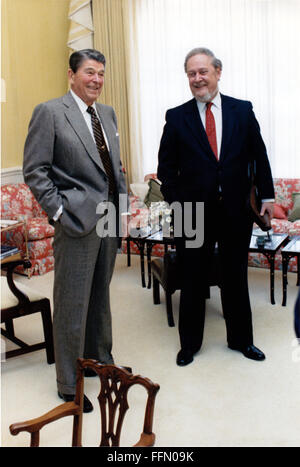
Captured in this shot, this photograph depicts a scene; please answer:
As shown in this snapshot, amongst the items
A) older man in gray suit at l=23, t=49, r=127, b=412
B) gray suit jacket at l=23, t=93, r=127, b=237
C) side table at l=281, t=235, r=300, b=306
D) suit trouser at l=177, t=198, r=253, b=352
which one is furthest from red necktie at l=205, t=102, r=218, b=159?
side table at l=281, t=235, r=300, b=306

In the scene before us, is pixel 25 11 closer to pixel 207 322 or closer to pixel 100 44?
pixel 100 44

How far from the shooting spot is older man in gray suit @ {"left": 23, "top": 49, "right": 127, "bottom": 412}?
2.47m

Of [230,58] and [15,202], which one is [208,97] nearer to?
[230,58]

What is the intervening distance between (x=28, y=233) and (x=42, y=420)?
3.85 metres

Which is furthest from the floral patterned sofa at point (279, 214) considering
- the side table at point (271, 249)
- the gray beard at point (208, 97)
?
the gray beard at point (208, 97)

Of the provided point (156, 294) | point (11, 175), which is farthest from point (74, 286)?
point (11, 175)

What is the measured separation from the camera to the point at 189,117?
9.73ft

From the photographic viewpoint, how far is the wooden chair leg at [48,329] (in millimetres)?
3168

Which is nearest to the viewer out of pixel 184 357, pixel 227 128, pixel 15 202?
pixel 227 128

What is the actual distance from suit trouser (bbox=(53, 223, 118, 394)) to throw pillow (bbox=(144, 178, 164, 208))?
114 inches

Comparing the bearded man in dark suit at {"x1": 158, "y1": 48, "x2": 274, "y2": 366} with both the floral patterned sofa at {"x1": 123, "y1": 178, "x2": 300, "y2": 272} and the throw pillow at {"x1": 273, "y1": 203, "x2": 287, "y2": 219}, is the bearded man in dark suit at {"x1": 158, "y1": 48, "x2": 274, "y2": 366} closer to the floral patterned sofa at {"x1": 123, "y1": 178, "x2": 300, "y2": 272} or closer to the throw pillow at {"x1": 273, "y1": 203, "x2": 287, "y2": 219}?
the floral patterned sofa at {"x1": 123, "y1": 178, "x2": 300, "y2": 272}

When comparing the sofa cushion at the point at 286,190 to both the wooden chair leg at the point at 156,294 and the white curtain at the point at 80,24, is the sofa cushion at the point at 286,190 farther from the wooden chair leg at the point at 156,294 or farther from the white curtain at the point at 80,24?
the white curtain at the point at 80,24

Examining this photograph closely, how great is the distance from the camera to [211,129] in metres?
2.94

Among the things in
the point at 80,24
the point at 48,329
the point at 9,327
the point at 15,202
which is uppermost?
the point at 80,24
